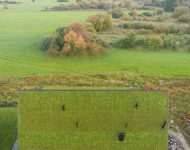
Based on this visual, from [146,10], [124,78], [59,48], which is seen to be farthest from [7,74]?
[146,10]

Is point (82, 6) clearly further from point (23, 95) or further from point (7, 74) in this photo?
point (23, 95)

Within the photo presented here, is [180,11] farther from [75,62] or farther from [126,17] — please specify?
[75,62]

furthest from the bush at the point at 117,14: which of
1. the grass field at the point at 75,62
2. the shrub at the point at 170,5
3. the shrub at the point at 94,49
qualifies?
the shrub at the point at 94,49

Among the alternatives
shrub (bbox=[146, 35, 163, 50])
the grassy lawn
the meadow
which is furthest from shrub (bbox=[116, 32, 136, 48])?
the grassy lawn

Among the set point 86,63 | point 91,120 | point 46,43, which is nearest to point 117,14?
point 46,43

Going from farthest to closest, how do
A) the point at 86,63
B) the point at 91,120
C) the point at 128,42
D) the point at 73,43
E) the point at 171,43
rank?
the point at 171,43, the point at 128,42, the point at 73,43, the point at 86,63, the point at 91,120

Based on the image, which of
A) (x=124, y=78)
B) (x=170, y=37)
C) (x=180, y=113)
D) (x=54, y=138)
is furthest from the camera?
(x=170, y=37)

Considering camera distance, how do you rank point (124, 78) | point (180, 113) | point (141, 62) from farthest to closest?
point (141, 62) → point (124, 78) → point (180, 113)
